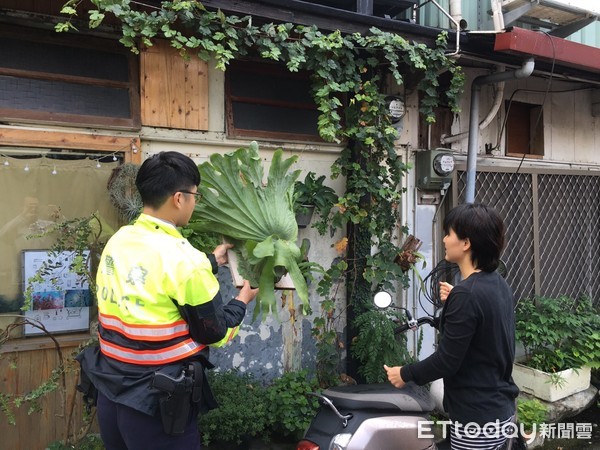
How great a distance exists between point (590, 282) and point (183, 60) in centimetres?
661

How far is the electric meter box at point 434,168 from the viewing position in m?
5.33

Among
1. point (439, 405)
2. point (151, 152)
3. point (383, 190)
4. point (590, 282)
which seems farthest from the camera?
point (590, 282)

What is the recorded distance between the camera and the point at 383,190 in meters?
4.74

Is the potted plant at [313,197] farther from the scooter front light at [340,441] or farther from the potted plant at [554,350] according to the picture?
the potted plant at [554,350]

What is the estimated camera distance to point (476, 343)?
7.40ft

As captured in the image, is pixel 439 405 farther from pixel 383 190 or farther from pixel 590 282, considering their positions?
pixel 590 282

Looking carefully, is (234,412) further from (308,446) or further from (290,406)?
(308,446)

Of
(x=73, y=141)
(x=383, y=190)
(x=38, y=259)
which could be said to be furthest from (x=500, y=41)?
(x=38, y=259)

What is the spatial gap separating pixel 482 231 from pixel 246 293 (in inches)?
49.5

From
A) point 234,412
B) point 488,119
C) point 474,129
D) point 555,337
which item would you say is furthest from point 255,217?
point 555,337

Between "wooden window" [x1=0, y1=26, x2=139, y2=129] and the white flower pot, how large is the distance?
5.06m

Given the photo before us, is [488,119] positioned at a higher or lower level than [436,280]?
higher

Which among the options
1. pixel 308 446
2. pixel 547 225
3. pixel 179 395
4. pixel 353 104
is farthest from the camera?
pixel 547 225

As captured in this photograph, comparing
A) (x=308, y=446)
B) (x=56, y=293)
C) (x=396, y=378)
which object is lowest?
(x=308, y=446)
